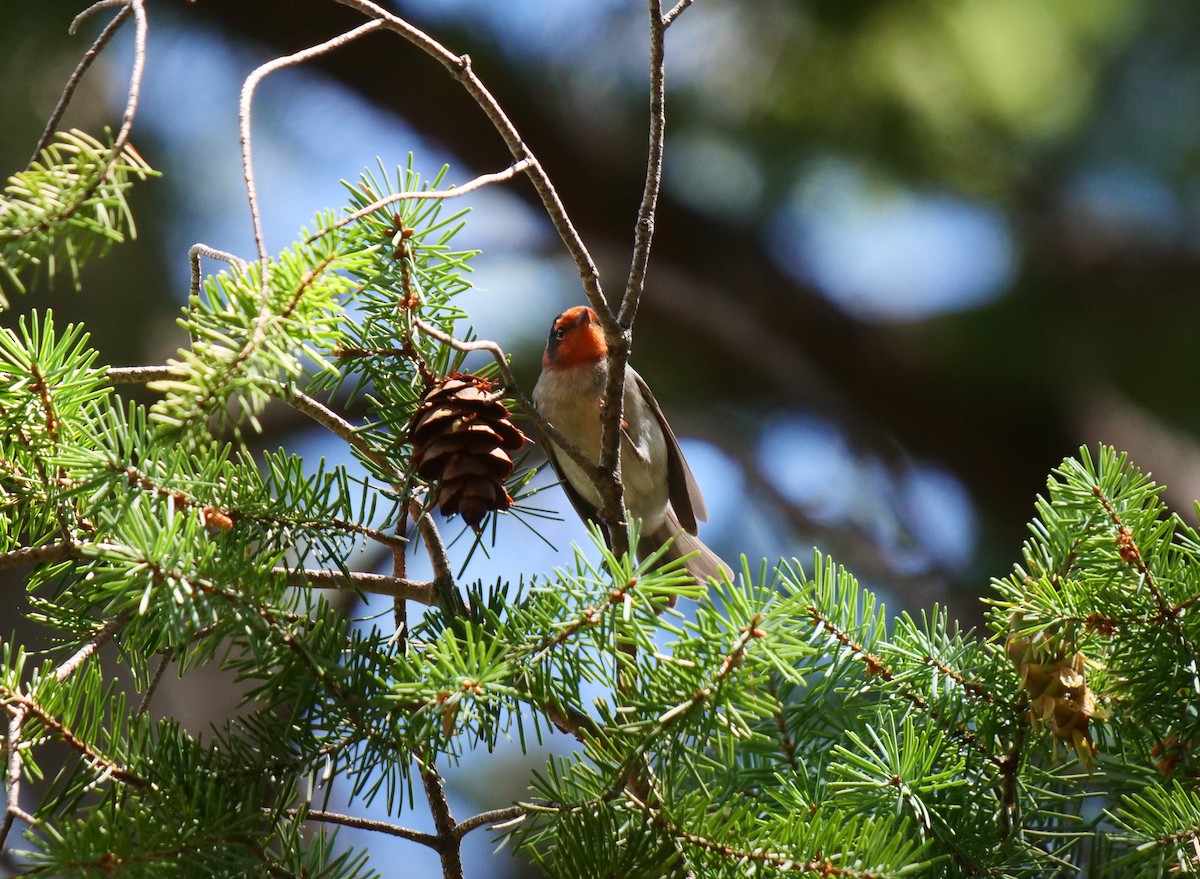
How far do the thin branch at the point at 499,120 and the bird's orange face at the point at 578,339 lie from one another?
1.51m

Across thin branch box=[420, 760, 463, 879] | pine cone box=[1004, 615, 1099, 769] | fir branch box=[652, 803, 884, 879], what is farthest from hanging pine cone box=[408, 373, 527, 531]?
pine cone box=[1004, 615, 1099, 769]

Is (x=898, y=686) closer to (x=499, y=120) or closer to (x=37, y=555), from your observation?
(x=499, y=120)

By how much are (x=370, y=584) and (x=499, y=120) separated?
0.52 metres

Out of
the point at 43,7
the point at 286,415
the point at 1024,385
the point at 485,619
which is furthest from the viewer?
the point at 286,415

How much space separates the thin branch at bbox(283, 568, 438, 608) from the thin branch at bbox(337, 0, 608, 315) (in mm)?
377

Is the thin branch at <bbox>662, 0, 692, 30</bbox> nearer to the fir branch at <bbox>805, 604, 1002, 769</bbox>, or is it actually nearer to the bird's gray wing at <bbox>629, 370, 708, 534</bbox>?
the fir branch at <bbox>805, 604, 1002, 769</bbox>

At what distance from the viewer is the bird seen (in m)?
2.74

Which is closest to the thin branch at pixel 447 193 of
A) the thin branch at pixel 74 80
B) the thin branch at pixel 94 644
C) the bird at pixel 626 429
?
the thin branch at pixel 74 80

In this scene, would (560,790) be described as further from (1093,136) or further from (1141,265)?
(1093,136)

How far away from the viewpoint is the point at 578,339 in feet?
9.04

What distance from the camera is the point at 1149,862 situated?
42.3 inches

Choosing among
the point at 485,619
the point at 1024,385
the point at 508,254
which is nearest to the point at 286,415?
the point at 508,254

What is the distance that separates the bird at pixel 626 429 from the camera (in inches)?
108

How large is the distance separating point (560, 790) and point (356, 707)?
0.23m
